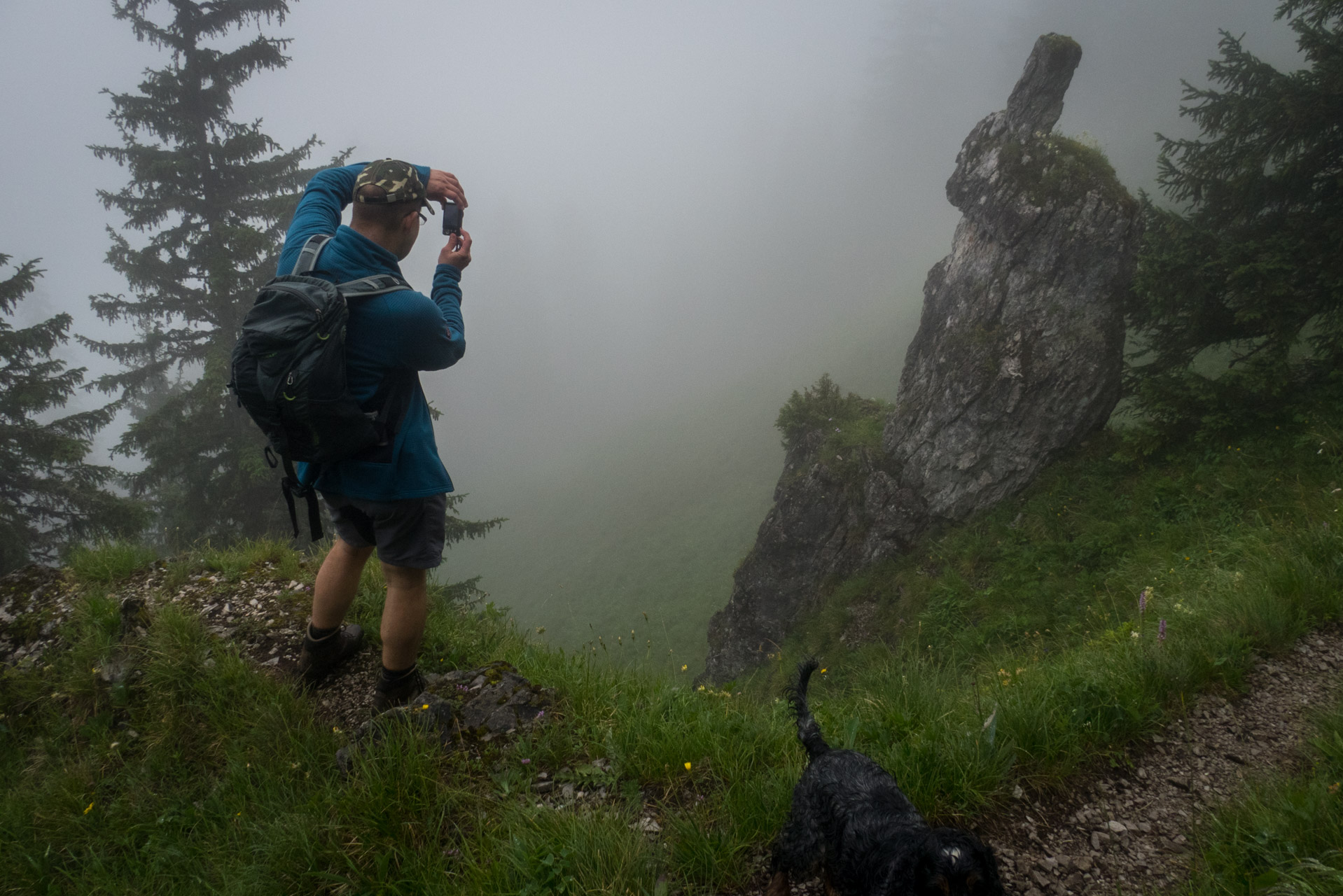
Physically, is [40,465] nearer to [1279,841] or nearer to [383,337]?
[383,337]

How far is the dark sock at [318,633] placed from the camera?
11.5ft

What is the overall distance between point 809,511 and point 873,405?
4.38 m

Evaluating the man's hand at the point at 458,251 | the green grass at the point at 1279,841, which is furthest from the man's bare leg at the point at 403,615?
the green grass at the point at 1279,841

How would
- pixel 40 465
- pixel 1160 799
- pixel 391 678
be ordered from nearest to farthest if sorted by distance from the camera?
pixel 1160 799, pixel 391 678, pixel 40 465

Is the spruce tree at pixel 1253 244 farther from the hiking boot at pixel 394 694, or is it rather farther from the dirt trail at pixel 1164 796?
the hiking boot at pixel 394 694

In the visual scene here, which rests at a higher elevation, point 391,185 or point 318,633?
point 391,185

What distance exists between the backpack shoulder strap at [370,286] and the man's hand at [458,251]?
0.38 metres

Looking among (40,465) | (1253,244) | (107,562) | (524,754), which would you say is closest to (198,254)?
(40,465)

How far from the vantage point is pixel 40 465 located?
10.7m

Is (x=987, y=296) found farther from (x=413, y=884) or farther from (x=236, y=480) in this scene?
(x=236, y=480)

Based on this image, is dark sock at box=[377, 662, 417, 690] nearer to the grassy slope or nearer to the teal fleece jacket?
the grassy slope

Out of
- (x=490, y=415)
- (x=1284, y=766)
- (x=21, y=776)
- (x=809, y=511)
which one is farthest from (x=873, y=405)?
(x=490, y=415)

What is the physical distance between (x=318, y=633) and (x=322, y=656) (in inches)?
7.1

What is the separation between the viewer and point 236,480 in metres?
12.9
